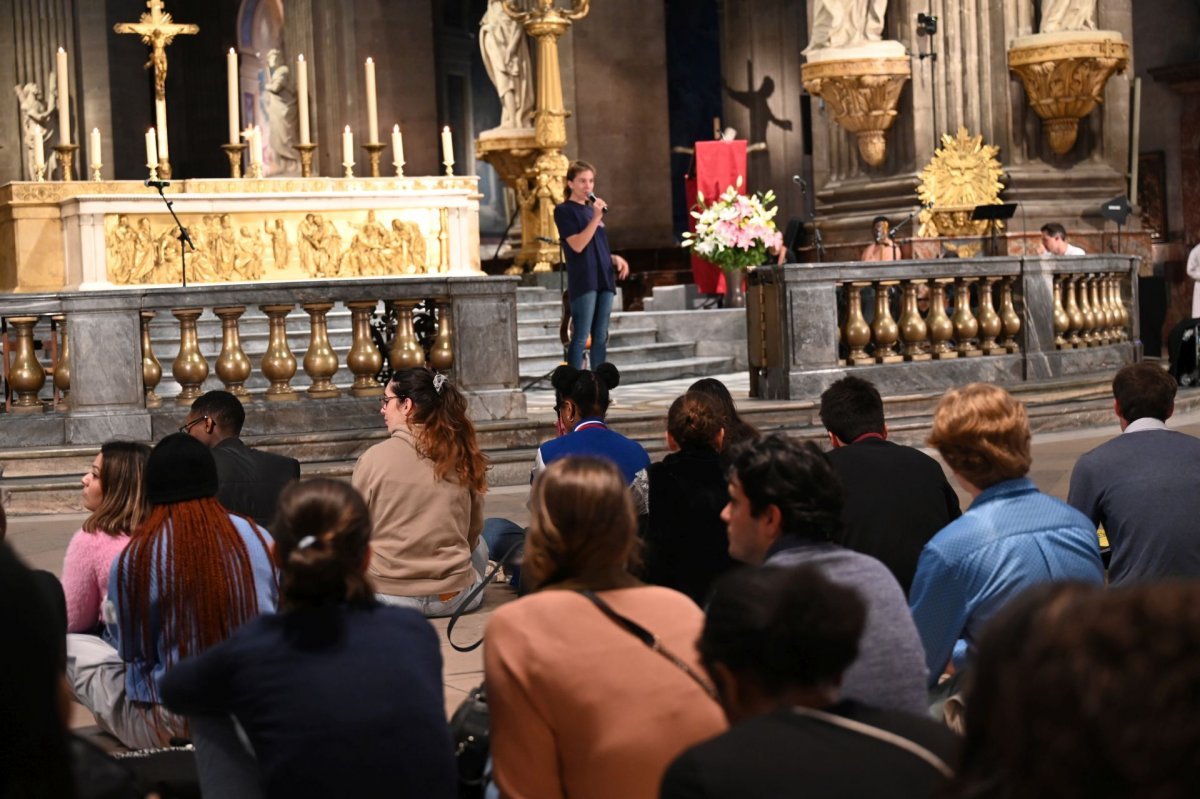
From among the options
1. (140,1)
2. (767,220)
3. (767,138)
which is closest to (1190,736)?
(767,220)

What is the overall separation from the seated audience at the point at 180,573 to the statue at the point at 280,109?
745 inches

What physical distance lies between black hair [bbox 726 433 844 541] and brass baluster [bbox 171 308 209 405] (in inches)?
289

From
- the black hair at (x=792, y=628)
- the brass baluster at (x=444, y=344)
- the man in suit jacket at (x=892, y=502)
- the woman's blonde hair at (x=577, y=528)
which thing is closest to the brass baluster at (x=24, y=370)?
the brass baluster at (x=444, y=344)

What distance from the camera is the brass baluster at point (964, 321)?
13.0 meters

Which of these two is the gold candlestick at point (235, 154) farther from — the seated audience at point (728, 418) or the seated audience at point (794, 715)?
the seated audience at point (794, 715)

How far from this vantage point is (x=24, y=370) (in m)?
10.7

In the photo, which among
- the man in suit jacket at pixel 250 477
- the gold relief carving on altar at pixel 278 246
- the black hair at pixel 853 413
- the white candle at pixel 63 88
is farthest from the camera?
Result: the gold relief carving on altar at pixel 278 246

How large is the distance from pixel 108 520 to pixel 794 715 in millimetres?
3436

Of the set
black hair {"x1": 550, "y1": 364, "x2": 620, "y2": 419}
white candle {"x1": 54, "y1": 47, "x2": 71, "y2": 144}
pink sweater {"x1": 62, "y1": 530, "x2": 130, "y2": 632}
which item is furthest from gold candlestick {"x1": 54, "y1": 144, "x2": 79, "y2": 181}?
pink sweater {"x1": 62, "y1": 530, "x2": 130, "y2": 632}

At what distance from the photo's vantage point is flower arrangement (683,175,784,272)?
45.7ft

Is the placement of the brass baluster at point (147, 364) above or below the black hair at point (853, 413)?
above

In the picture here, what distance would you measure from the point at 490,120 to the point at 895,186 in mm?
10423

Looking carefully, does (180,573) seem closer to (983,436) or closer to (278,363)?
(983,436)

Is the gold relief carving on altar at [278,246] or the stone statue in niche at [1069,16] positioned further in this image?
the stone statue in niche at [1069,16]
